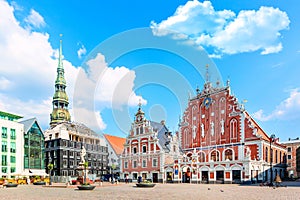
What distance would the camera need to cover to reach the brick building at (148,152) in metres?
47.7

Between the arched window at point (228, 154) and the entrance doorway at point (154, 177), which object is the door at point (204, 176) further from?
the entrance doorway at point (154, 177)

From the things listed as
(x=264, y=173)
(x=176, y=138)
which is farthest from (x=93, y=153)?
(x=264, y=173)

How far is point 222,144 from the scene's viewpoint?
143ft

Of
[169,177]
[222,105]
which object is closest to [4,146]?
[169,177]

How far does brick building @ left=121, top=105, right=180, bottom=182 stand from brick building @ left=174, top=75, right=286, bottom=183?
275 cm

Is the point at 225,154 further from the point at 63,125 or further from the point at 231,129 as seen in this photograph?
the point at 63,125

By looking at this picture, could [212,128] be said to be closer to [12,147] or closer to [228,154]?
[228,154]

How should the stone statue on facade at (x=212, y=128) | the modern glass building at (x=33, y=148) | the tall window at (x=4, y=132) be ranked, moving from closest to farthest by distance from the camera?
the stone statue on facade at (x=212, y=128) → the tall window at (x=4, y=132) → the modern glass building at (x=33, y=148)

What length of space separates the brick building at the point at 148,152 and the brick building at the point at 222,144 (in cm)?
275

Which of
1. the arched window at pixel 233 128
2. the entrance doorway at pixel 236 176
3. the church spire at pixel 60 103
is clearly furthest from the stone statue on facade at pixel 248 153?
the church spire at pixel 60 103

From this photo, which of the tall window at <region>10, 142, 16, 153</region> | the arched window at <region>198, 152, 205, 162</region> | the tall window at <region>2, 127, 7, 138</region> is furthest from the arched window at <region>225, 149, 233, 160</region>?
the tall window at <region>2, 127, 7, 138</region>

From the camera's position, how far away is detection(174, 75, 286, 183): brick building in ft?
129

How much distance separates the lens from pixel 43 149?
60.8 meters

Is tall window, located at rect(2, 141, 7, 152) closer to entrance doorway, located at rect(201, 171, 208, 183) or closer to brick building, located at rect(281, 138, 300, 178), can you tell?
entrance doorway, located at rect(201, 171, 208, 183)
